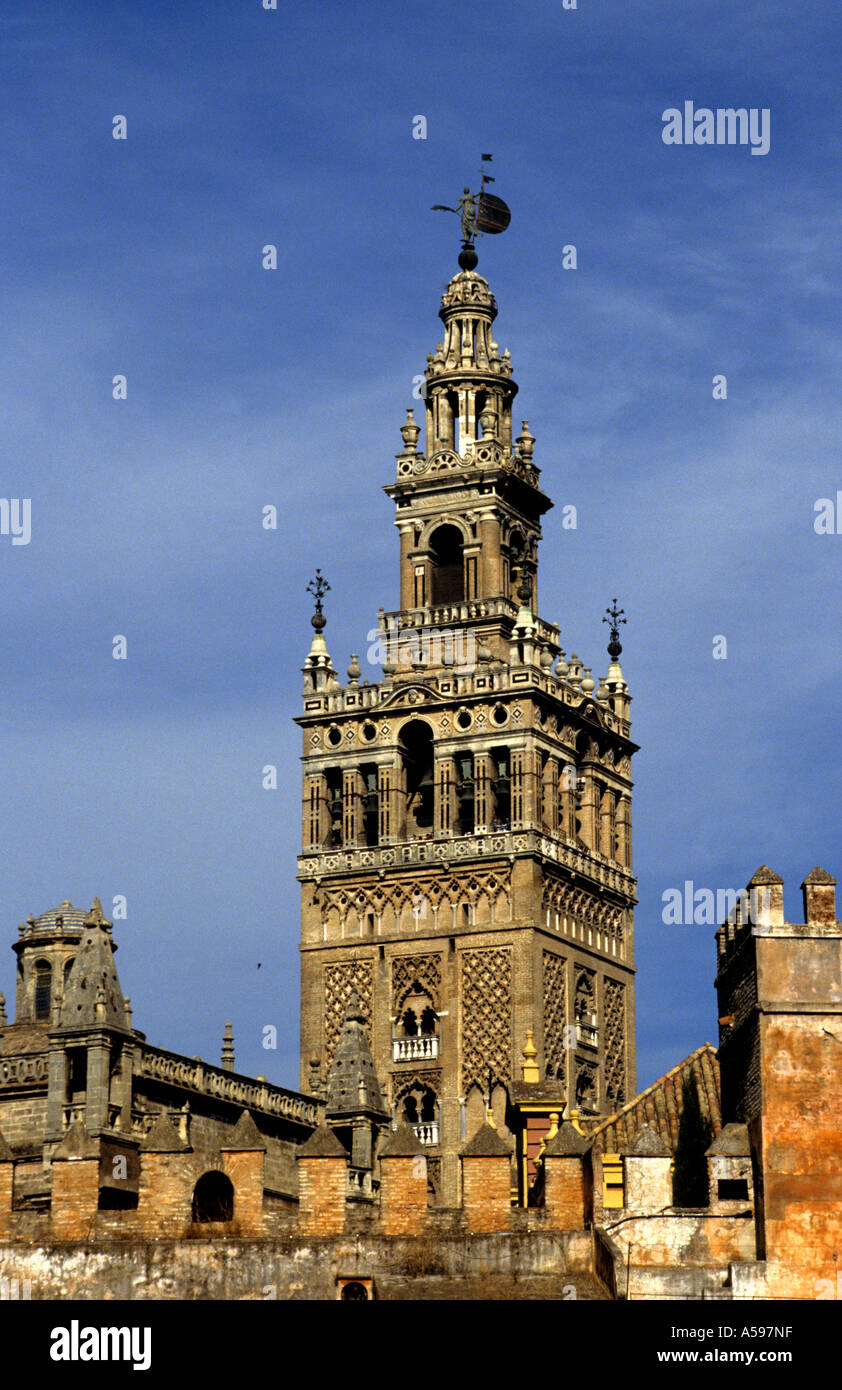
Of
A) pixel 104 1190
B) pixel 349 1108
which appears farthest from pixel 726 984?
pixel 349 1108

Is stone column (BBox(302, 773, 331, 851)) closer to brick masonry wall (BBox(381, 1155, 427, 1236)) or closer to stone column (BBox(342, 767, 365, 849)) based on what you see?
stone column (BBox(342, 767, 365, 849))

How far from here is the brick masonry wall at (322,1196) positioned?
55.2 m

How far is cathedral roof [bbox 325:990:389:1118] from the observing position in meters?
80.4

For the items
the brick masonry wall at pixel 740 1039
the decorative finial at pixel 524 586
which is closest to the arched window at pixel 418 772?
the decorative finial at pixel 524 586

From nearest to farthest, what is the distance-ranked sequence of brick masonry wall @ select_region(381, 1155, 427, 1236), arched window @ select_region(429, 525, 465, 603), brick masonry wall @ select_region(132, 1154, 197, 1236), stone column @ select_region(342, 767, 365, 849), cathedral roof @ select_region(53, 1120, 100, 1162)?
brick masonry wall @ select_region(381, 1155, 427, 1236)
brick masonry wall @ select_region(132, 1154, 197, 1236)
cathedral roof @ select_region(53, 1120, 100, 1162)
stone column @ select_region(342, 767, 365, 849)
arched window @ select_region(429, 525, 465, 603)

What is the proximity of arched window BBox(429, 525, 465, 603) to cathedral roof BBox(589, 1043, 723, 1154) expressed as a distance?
25.7m

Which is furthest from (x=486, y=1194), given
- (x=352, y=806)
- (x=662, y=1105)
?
(x=352, y=806)

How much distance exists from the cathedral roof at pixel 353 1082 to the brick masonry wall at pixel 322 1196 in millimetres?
24339

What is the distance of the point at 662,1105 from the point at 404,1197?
87.5ft

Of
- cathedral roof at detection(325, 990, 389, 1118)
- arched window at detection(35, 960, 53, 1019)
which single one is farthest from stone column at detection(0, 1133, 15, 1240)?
cathedral roof at detection(325, 990, 389, 1118)

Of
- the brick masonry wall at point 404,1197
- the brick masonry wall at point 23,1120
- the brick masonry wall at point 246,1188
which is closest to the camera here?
the brick masonry wall at point 404,1197

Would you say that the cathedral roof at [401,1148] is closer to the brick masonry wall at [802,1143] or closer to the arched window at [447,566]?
the brick masonry wall at [802,1143]
